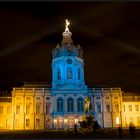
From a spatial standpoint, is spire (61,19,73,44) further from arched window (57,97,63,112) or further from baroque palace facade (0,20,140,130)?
arched window (57,97,63,112)

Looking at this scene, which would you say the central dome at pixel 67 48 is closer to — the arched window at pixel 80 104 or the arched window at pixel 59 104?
the arched window at pixel 59 104

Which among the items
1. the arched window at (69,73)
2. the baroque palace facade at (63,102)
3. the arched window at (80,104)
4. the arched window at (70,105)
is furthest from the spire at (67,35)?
the arched window at (80,104)

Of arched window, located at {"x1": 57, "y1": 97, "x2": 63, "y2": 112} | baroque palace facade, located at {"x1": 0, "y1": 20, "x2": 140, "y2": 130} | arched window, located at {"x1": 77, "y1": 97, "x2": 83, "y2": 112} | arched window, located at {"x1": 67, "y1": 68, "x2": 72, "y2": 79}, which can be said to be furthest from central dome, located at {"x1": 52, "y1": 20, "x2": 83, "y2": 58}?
arched window, located at {"x1": 77, "y1": 97, "x2": 83, "y2": 112}

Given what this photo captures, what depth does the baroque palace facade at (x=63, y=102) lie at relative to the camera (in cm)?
6950

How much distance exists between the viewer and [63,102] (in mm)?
70375

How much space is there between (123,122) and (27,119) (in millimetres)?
21364

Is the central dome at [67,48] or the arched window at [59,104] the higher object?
the central dome at [67,48]

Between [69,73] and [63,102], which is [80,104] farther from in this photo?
[69,73]

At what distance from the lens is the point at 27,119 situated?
6988cm

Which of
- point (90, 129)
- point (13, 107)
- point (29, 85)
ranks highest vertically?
point (29, 85)

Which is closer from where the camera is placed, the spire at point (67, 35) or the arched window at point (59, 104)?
the arched window at point (59, 104)

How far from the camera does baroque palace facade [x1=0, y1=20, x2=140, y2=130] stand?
6950 cm

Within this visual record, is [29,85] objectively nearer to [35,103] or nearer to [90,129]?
[35,103]

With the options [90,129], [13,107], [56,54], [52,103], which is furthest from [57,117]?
[90,129]
